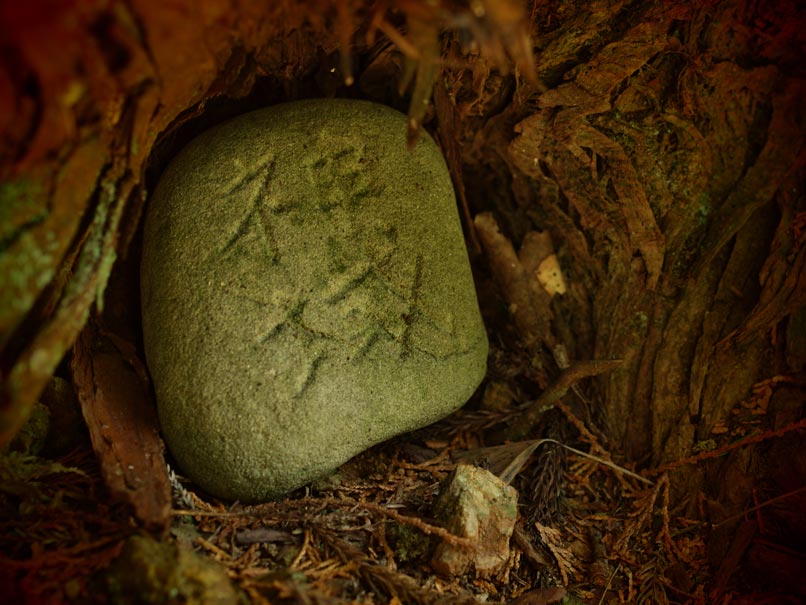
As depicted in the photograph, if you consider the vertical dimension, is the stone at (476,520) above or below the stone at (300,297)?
below

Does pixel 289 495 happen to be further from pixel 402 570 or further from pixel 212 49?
pixel 212 49

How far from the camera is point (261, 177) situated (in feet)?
7.65

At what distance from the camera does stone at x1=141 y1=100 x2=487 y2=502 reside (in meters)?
2.09

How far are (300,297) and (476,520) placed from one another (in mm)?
973

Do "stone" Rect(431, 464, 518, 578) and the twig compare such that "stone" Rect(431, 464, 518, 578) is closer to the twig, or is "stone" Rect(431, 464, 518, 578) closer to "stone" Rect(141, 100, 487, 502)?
"stone" Rect(141, 100, 487, 502)

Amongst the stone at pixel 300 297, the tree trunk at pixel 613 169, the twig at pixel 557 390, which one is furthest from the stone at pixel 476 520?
the tree trunk at pixel 613 169

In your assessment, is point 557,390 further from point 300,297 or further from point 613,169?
point 300,297

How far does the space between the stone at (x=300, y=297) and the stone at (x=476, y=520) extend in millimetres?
321

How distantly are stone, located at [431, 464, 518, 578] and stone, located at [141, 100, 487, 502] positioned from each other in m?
0.32

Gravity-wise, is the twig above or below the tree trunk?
below

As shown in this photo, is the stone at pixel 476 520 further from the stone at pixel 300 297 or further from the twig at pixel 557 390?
the twig at pixel 557 390

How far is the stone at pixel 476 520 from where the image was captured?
2014 millimetres

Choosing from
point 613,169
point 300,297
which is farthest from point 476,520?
point 613,169

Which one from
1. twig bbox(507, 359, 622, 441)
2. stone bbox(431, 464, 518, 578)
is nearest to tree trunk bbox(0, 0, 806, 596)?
twig bbox(507, 359, 622, 441)
